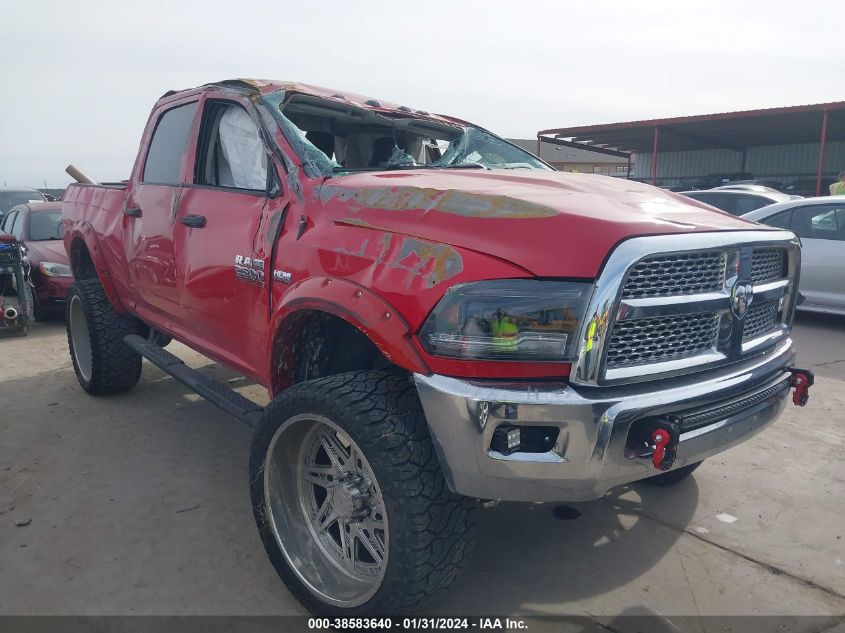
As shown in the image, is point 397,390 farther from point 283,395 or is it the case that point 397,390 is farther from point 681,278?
point 681,278

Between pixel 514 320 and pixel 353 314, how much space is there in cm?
57

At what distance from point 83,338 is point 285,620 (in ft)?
11.8

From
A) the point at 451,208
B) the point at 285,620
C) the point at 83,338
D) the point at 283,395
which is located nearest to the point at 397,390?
the point at 283,395

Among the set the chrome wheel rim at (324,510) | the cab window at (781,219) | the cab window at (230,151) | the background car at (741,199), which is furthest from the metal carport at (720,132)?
the chrome wheel rim at (324,510)

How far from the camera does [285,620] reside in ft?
8.13

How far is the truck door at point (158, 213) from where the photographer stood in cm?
378

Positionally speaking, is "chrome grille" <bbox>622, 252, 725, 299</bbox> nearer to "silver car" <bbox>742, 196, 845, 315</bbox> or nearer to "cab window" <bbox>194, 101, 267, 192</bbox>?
"cab window" <bbox>194, 101, 267, 192</bbox>

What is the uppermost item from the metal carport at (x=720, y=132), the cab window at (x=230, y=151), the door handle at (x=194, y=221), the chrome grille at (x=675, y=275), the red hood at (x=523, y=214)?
the metal carport at (x=720, y=132)

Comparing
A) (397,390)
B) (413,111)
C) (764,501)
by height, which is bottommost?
(764,501)

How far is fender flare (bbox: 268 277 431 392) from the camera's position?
2131 mm

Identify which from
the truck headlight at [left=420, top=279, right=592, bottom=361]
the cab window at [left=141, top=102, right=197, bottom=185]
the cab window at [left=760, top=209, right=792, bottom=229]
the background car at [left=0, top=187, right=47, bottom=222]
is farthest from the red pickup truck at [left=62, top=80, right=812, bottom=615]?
the background car at [left=0, top=187, right=47, bottom=222]

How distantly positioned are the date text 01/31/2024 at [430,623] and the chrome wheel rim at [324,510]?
0.07 meters

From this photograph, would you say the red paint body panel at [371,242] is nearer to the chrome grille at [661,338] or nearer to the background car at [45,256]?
the chrome grille at [661,338]

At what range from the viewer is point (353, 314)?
7.48 feet
